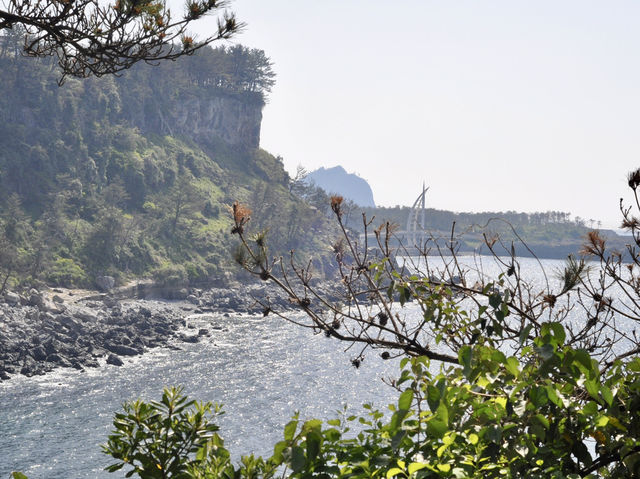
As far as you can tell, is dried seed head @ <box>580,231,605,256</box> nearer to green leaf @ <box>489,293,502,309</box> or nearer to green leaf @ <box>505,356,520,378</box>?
green leaf @ <box>489,293,502,309</box>

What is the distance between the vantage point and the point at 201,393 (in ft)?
107

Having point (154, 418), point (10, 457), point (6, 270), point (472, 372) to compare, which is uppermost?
point (472, 372)

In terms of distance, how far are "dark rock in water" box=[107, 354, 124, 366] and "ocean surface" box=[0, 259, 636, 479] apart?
0.55 meters

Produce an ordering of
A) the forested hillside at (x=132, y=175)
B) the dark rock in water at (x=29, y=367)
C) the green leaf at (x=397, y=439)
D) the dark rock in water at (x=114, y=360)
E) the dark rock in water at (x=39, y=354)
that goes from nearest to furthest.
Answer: the green leaf at (x=397, y=439) < the dark rock in water at (x=29, y=367) < the dark rock in water at (x=39, y=354) < the dark rock in water at (x=114, y=360) < the forested hillside at (x=132, y=175)

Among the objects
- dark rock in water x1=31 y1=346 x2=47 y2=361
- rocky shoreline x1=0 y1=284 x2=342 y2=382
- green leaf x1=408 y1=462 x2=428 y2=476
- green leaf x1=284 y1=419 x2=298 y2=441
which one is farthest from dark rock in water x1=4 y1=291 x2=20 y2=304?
green leaf x1=408 y1=462 x2=428 y2=476

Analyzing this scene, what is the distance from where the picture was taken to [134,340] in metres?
42.2

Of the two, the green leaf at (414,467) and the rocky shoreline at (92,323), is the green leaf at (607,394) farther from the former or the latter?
the rocky shoreline at (92,323)

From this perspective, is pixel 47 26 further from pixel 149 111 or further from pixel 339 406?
pixel 149 111

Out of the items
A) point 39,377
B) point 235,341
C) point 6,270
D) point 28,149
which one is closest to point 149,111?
point 28,149

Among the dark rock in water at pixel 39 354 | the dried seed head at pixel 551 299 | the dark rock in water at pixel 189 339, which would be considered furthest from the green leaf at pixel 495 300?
the dark rock in water at pixel 189 339

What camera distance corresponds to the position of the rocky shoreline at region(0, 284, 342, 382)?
36438 mm

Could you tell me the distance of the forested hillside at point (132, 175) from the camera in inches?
2279

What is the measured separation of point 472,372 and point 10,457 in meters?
25.9

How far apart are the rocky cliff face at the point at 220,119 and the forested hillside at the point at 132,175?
214mm
